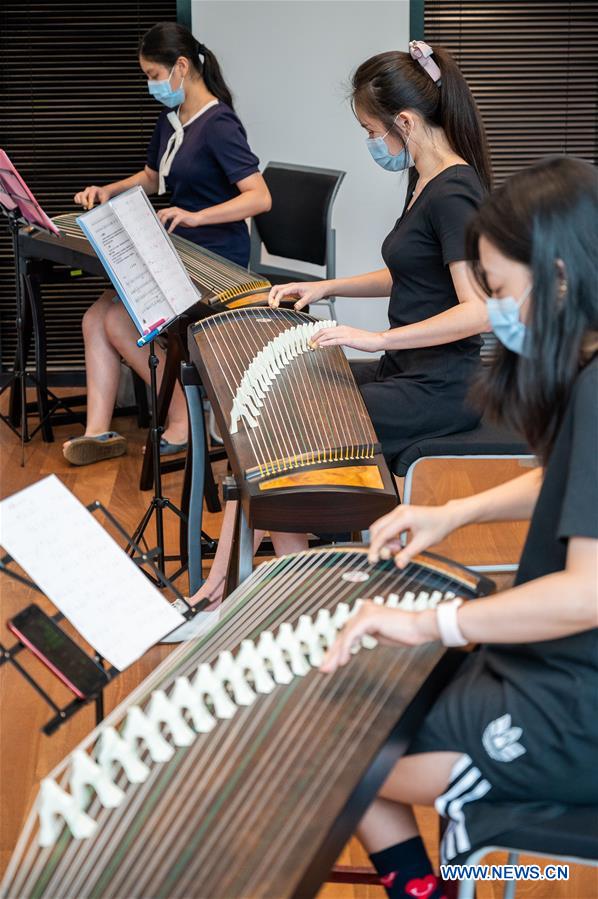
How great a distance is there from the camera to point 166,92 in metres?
3.64

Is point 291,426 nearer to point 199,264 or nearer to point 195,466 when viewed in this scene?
point 195,466

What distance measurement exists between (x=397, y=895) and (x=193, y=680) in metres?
0.38

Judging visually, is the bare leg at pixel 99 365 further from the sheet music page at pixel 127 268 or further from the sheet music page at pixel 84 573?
the sheet music page at pixel 84 573

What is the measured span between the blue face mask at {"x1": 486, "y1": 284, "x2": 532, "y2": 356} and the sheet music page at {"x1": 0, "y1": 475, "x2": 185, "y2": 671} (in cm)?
53

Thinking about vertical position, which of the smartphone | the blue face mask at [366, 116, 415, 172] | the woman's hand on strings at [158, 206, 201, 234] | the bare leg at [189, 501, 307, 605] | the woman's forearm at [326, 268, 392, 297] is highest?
the blue face mask at [366, 116, 415, 172]

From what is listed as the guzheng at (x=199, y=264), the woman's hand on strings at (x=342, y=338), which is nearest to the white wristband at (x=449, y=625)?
the woman's hand on strings at (x=342, y=338)

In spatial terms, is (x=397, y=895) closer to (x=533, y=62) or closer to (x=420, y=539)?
(x=420, y=539)

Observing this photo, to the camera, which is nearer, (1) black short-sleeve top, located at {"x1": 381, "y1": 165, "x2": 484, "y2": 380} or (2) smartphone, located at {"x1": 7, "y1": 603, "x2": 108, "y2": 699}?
(2) smartphone, located at {"x1": 7, "y1": 603, "x2": 108, "y2": 699}

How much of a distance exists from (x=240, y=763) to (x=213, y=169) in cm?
288

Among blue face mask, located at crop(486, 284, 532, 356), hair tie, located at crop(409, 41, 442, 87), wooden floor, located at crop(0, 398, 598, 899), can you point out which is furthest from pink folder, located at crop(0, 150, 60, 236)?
blue face mask, located at crop(486, 284, 532, 356)

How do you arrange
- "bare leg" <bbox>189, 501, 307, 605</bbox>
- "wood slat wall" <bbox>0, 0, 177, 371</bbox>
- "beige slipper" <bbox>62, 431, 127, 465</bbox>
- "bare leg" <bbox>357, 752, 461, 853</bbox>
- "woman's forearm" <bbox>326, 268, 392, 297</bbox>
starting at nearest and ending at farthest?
"bare leg" <bbox>357, 752, 461, 853</bbox> < "bare leg" <bbox>189, 501, 307, 605</bbox> < "woman's forearm" <bbox>326, 268, 392, 297</bbox> < "beige slipper" <bbox>62, 431, 127, 465</bbox> < "wood slat wall" <bbox>0, 0, 177, 371</bbox>

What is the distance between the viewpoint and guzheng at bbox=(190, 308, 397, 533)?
76.0 inches

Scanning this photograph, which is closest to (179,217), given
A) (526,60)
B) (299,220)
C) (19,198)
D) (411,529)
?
(19,198)

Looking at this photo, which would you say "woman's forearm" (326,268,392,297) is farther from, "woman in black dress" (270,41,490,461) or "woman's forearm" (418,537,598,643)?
"woman's forearm" (418,537,598,643)
